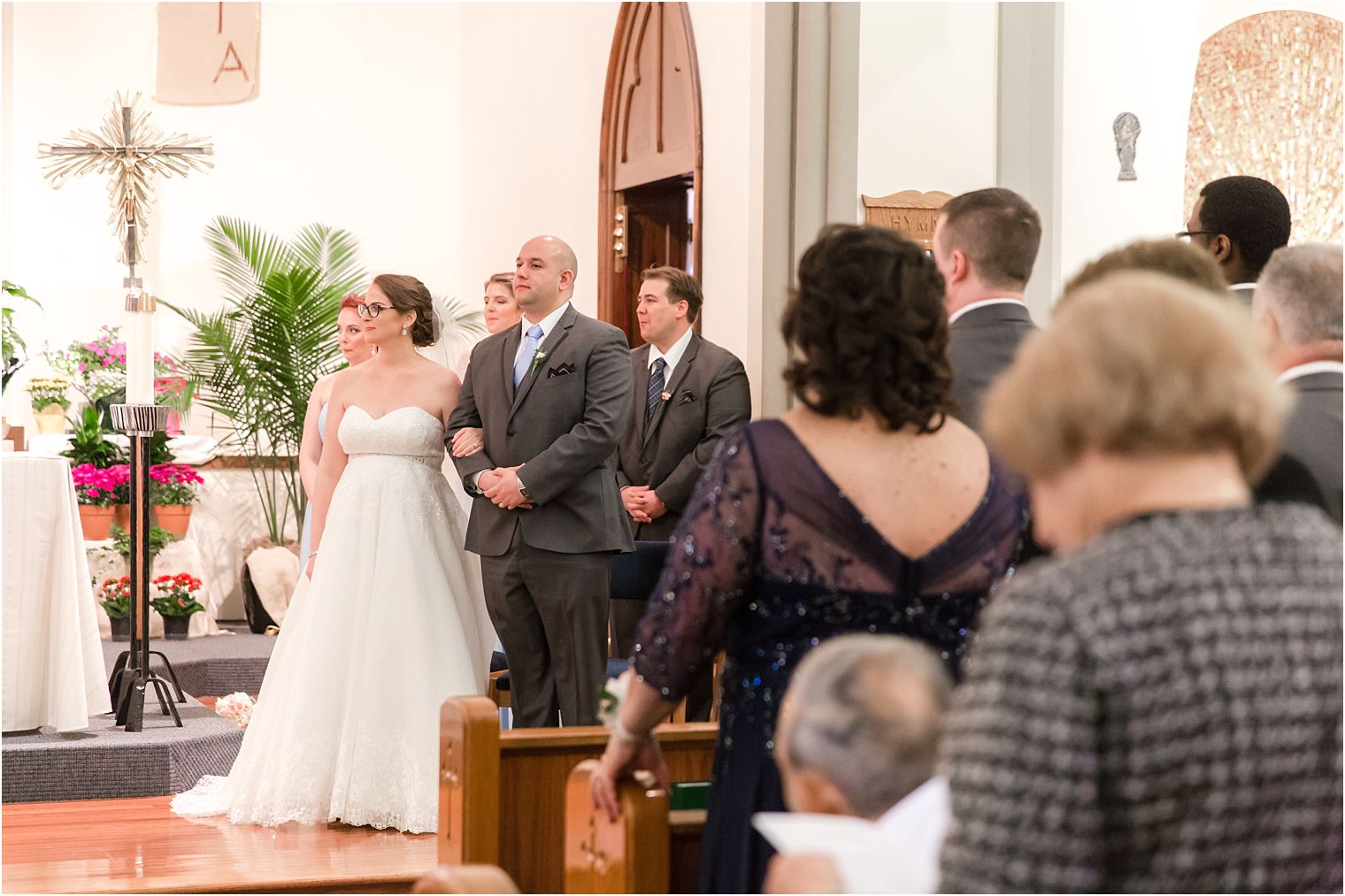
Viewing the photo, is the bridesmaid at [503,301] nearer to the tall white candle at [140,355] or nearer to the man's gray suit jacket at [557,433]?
the tall white candle at [140,355]

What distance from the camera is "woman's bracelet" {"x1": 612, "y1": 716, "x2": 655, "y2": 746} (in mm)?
2178

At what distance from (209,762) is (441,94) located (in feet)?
20.8

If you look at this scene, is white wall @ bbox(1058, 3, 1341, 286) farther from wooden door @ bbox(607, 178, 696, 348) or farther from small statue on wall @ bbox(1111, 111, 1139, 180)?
wooden door @ bbox(607, 178, 696, 348)

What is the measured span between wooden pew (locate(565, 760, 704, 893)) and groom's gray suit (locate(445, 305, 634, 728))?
7.42 ft

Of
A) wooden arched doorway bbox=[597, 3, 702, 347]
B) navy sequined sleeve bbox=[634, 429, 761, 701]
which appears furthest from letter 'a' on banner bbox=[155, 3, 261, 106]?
navy sequined sleeve bbox=[634, 429, 761, 701]

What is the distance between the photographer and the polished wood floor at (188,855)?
12.8ft

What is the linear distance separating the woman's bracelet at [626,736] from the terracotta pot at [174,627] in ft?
23.1

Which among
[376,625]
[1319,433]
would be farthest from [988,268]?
[376,625]

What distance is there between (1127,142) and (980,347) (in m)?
2.29

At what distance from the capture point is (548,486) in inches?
182

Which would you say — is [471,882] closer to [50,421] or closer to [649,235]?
[649,235]

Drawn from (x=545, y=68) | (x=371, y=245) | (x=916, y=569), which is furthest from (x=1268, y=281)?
(x=371, y=245)

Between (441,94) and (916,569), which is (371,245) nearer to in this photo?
(441,94)

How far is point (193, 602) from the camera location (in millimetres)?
8781
